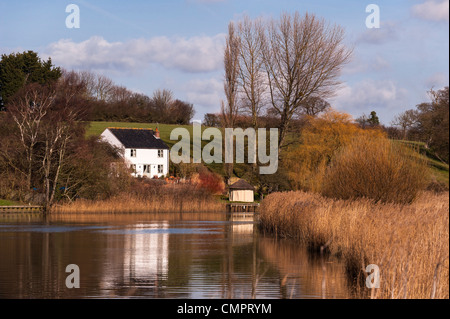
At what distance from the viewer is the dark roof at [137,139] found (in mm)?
76500

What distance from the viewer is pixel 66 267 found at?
20906 mm

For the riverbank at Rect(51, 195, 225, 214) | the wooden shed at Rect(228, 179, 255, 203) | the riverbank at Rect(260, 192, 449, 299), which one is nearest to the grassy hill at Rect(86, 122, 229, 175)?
the wooden shed at Rect(228, 179, 255, 203)

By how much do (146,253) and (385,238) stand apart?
12127 mm

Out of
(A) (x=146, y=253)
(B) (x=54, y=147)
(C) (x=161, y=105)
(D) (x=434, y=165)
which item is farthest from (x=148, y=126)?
(A) (x=146, y=253)

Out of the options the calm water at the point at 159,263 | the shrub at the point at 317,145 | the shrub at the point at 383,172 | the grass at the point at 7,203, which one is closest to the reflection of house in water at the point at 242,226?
the calm water at the point at 159,263

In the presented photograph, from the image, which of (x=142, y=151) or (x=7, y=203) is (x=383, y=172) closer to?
(x=7, y=203)

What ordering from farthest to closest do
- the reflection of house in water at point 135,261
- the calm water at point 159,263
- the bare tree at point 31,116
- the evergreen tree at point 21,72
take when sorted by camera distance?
the evergreen tree at point 21,72 < the bare tree at point 31,116 < the reflection of house in water at point 135,261 < the calm water at point 159,263

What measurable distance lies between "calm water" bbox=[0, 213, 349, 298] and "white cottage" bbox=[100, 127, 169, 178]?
38.5 meters

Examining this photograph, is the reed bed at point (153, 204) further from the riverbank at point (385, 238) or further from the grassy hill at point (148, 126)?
the grassy hill at point (148, 126)

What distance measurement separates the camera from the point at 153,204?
49125mm

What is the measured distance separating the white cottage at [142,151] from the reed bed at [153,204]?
80.3ft

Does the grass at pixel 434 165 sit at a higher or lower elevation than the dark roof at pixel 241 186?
higher
